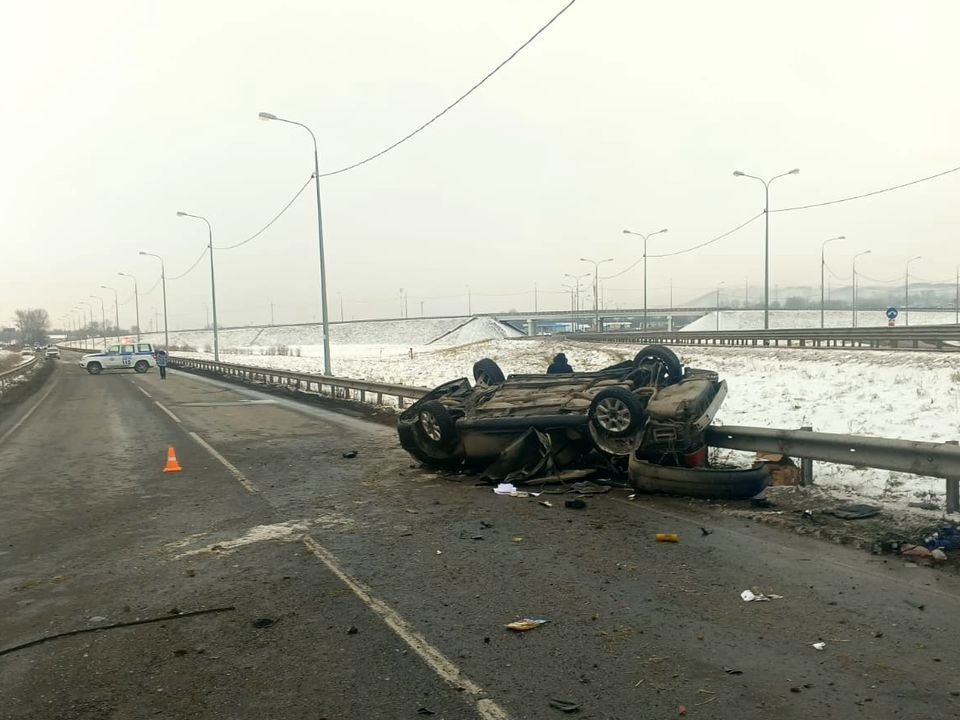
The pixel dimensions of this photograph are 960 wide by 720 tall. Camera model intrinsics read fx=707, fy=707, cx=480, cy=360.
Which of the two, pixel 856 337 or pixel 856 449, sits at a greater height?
pixel 856 337

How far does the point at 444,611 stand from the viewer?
461 cm

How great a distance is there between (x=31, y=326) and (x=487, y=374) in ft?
695

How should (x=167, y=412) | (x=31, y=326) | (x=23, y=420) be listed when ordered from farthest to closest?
1. (x=31, y=326)
2. (x=167, y=412)
3. (x=23, y=420)

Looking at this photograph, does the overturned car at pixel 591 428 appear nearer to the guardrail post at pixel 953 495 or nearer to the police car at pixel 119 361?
the guardrail post at pixel 953 495

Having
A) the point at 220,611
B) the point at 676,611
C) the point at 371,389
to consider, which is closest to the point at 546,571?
the point at 676,611

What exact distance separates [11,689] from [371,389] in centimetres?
1514

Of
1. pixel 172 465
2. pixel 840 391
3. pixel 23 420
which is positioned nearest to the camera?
pixel 172 465

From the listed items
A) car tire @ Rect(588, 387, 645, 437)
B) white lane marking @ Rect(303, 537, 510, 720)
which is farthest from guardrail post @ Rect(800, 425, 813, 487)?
white lane marking @ Rect(303, 537, 510, 720)

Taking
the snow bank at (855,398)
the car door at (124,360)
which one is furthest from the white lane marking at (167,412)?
the car door at (124,360)

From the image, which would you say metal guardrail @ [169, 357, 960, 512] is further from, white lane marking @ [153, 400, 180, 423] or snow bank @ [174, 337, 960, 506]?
white lane marking @ [153, 400, 180, 423]

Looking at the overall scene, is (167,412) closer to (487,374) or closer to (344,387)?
(344,387)

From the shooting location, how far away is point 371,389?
741 inches

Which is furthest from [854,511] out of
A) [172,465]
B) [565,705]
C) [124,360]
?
[124,360]

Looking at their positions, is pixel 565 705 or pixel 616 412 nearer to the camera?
pixel 565 705
